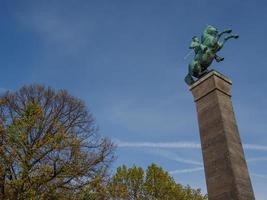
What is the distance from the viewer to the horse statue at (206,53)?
1502 centimetres

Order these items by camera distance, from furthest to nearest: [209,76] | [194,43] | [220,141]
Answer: [194,43] < [209,76] < [220,141]

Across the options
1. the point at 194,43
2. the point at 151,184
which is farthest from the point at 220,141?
the point at 151,184

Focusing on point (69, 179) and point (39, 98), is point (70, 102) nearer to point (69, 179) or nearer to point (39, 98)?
point (39, 98)

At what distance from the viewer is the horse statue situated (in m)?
15.0

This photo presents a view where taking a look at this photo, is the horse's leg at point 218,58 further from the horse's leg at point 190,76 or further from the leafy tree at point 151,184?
the leafy tree at point 151,184

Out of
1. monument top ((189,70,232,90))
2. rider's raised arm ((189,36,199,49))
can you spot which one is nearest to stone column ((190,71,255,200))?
monument top ((189,70,232,90))

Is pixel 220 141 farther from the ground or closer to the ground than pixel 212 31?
closer to the ground

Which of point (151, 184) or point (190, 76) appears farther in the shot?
point (151, 184)

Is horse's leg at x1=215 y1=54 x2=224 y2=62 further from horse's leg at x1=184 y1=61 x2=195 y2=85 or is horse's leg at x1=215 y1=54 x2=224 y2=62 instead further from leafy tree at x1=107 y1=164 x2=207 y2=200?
leafy tree at x1=107 y1=164 x2=207 y2=200

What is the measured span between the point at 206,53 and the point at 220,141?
4.11 metres

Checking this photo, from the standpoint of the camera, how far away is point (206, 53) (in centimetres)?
1506

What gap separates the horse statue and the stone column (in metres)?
0.59

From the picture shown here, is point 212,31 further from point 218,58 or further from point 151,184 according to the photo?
point 151,184

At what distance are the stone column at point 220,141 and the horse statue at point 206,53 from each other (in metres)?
0.59
